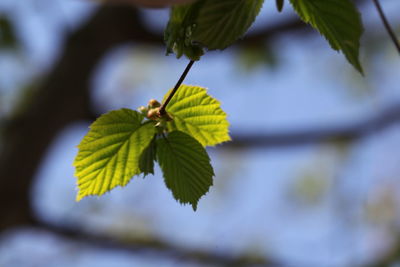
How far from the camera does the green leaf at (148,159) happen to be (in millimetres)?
711

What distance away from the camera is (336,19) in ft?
2.08

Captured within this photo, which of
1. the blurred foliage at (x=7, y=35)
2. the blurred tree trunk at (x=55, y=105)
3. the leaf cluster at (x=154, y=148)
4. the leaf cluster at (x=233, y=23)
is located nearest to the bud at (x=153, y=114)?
the leaf cluster at (x=154, y=148)

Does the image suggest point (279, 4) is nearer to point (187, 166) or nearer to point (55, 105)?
point (187, 166)

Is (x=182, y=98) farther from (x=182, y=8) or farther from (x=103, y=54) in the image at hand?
(x=103, y=54)

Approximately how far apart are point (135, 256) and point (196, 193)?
10.6ft

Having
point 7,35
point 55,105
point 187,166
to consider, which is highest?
point 7,35

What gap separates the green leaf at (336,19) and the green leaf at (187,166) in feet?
0.67

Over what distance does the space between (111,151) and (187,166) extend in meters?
0.10

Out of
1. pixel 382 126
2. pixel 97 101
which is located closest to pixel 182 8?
pixel 97 101

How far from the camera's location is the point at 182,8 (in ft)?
1.95

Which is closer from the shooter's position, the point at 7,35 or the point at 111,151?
the point at 111,151

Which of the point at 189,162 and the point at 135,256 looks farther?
the point at 135,256

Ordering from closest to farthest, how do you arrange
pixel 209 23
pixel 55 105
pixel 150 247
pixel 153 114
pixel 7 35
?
pixel 209 23 → pixel 153 114 → pixel 7 35 → pixel 55 105 → pixel 150 247

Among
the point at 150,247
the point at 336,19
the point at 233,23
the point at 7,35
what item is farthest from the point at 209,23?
the point at 150,247
